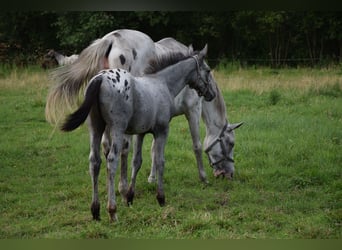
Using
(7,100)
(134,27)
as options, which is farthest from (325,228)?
(7,100)

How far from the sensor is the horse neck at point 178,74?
4.57m

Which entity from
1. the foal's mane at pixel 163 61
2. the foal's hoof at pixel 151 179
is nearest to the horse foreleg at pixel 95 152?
the foal's mane at pixel 163 61

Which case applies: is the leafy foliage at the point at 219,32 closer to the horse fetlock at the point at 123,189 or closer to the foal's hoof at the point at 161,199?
the horse fetlock at the point at 123,189

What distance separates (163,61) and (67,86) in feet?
3.07

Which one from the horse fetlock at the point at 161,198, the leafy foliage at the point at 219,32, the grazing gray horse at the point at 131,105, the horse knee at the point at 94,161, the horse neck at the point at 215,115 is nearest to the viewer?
the grazing gray horse at the point at 131,105

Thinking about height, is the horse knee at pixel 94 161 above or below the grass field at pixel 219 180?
above

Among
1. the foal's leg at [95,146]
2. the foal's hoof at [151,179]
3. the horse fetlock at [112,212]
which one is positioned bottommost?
the foal's hoof at [151,179]

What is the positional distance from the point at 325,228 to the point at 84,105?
1.97 meters

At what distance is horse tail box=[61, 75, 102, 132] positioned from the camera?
3490 mm

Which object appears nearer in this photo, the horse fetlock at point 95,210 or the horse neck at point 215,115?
the horse fetlock at point 95,210

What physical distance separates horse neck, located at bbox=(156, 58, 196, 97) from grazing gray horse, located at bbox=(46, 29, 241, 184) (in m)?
0.17

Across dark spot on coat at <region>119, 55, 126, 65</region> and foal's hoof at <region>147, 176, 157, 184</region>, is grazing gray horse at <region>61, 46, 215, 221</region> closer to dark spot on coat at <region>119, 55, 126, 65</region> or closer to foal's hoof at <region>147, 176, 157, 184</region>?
dark spot on coat at <region>119, 55, 126, 65</region>

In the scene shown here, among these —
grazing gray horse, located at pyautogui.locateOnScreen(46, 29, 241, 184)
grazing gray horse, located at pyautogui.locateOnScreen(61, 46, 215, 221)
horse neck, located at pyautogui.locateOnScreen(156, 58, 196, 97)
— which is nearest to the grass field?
grazing gray horse, located at pyautogui.locateOnScreen(46, 29, 241, 184)

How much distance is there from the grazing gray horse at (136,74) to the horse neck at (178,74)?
0.17 m
